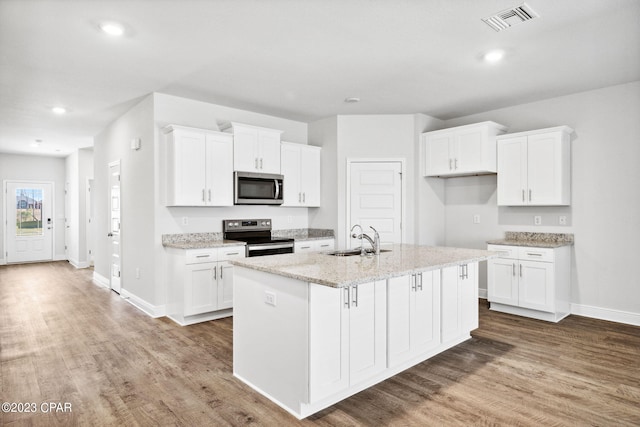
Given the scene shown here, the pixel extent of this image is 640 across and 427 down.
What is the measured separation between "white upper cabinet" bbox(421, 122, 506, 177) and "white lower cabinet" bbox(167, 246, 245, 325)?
2.91 meters

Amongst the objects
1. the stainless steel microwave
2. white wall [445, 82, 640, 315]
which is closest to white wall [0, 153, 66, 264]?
the stainless steel microwave

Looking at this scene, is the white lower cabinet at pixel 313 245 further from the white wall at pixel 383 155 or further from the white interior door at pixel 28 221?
the white interior door at pixel 28 221

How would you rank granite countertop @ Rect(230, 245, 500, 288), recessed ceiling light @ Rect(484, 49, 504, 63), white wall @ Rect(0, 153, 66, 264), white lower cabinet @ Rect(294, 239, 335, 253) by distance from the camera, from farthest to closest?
1. white wall @ Rect(0, 153, 66, 264)
2. white lower cabinet @ Rect(294, 239, 335, 253)
3. recessed ceiling light @ Rect(484, 49, 504, 63)
4. granite countertop @ Rect(230, 245, 500, 288)

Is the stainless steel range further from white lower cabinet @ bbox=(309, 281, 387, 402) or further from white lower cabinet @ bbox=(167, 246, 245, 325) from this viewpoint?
white lower cabinet @ bbox=(309, 281, 387, 402)

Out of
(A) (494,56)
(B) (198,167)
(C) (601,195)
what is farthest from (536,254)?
(B) (198,167)

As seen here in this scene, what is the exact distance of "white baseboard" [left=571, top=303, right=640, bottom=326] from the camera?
13.6 feet

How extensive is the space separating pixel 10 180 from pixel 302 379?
974 cm

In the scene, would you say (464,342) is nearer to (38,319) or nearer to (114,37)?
(114,37)

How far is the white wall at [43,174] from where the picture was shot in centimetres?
876

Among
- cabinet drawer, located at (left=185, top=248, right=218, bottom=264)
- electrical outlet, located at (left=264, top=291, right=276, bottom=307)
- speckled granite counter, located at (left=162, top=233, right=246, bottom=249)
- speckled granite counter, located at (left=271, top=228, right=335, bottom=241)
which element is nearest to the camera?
electrical outlet, located at (left=264, top=291, right=276, bottom=307)

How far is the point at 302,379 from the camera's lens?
229 centimetres

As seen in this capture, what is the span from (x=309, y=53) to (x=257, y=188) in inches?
83.1

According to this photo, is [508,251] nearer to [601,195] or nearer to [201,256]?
[601,195]

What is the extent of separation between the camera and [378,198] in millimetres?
5477
